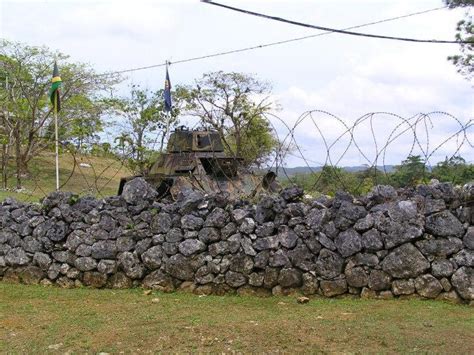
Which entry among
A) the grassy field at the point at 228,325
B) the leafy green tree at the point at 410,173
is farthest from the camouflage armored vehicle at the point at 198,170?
the grassy field at the point at 228,325

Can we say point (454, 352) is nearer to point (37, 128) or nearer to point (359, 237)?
point (359, 237)

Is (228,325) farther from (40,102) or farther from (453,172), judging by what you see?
(40,102)

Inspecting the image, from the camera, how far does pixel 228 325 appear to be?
6.16 m

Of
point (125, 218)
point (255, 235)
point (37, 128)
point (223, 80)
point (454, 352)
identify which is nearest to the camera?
point (454, 352)

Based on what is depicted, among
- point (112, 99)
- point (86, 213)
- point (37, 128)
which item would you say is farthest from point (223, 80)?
point (86, 213)

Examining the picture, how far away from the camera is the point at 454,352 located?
5.21 m

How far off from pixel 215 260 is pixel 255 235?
0.68 metres

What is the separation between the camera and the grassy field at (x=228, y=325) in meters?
5.50

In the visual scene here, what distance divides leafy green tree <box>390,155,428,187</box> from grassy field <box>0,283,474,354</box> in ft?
6.12

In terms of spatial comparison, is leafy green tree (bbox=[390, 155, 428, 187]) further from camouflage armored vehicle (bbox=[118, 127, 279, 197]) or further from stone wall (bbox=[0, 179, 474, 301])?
camouflage armored vehicle (bbox=[118, 127, 279, 197])

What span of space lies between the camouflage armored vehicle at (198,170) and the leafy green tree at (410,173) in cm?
487

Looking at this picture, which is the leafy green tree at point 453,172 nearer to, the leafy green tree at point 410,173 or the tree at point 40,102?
the leafy green tree at point 410,173

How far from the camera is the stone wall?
281 inches

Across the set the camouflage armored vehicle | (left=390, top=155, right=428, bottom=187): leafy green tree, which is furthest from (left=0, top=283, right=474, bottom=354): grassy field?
the camouflage armored vehicle
